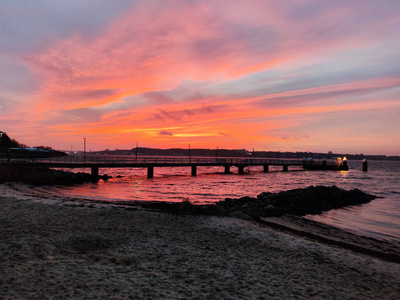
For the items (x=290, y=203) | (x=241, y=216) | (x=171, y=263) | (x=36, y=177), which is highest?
(x=36, y=177)

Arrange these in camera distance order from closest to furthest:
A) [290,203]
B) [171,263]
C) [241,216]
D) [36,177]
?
1. [171,263]
2. [241,216]
3. [290,203]
4. [36,177]

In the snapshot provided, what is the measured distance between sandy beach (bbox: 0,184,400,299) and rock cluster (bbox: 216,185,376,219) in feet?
16.0

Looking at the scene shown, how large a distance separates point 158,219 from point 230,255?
18.0ft

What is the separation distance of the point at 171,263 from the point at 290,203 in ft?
51.4

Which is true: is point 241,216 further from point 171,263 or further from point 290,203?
point 171,263

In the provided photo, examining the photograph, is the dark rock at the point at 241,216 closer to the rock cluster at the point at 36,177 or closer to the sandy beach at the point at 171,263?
the sandy beach at the point at 171,263

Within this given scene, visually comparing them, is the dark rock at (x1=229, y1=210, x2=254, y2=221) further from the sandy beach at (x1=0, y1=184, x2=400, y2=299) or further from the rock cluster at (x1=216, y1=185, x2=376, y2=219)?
the sandy beach at (x1=0, y1=184, x2=400, y2=299)

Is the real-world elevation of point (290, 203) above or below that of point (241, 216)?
below

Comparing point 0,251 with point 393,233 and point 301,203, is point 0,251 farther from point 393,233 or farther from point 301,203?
point 301,203

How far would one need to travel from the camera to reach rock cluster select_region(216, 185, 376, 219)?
55.4ft

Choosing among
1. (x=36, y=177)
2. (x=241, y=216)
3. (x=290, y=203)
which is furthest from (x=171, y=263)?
(x=36, y=177)

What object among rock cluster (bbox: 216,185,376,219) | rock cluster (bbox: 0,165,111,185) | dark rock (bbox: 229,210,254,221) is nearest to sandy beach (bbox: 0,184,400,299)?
dark rock (bbox: 229,210,254,221)

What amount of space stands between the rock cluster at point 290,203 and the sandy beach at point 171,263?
4.86 meters

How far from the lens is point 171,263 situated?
7375 millimetres
